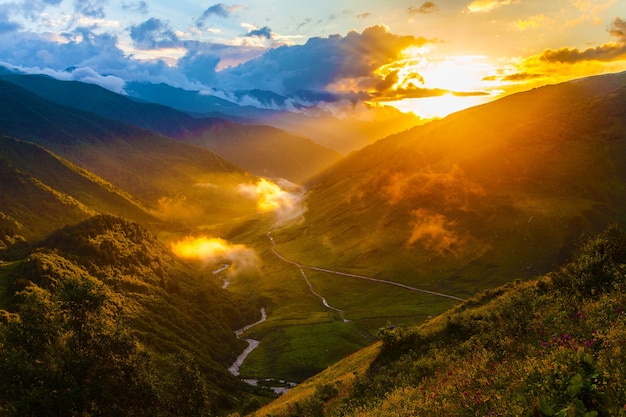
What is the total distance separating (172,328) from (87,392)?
143 meters

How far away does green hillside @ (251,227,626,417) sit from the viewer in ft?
55.3

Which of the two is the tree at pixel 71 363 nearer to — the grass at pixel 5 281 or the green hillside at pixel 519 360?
the green hillside at pixel 519 360

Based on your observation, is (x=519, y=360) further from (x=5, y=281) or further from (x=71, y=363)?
(x=5, y=281)

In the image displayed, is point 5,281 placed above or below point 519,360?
below

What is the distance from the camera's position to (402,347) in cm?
5253

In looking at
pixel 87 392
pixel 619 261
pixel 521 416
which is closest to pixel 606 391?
pixel 521 416

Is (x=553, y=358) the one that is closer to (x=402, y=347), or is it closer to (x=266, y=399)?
(x=402, y=347)

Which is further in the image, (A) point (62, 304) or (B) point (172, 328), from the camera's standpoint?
(B) point (172, 328)

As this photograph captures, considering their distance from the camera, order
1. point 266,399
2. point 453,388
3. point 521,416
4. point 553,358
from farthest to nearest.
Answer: point 266,399
point 453,388
point 553,358
point 521,416

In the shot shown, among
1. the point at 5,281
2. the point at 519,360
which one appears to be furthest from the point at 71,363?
the point at 5,281

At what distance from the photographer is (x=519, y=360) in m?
29.0

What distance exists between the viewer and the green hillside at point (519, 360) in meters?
16.9

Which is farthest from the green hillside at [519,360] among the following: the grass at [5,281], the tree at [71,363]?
the grass at [5,281]

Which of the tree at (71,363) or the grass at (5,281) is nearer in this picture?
the tree at (71,363)
